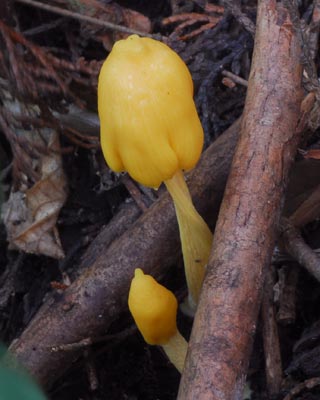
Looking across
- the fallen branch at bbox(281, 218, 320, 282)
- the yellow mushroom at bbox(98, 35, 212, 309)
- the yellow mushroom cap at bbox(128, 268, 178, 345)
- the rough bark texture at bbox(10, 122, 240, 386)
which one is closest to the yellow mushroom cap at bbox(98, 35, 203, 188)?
the yellow mushroom at bbox(98, 35, 212, 309)

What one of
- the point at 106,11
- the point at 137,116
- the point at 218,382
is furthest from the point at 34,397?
the point at 106,11

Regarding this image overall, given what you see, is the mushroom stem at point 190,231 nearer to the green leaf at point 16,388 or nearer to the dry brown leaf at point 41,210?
the dry brown leaf at point 41,210

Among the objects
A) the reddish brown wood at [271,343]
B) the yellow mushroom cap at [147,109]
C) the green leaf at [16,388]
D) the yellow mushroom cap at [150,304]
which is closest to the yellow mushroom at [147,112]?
the yellow mushroom cap at [147,109]

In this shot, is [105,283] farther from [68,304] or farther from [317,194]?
[317,194]

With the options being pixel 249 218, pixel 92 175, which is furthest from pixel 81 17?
pixel 249 218

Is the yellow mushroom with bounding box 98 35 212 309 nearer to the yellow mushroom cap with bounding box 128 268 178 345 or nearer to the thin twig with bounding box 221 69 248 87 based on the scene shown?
the yellow mushroom cap with bounding box 128 268 178 345

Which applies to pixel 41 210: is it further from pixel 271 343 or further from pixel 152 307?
pixel 271 343
